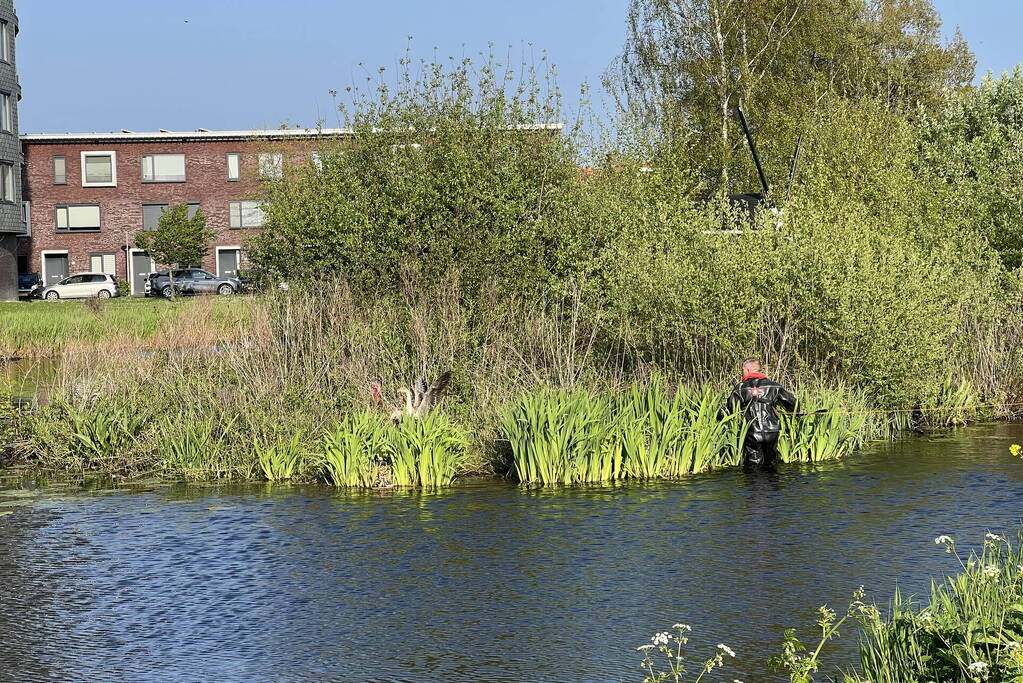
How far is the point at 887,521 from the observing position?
45.3 feet

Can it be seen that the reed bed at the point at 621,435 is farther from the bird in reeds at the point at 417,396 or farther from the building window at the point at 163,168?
the building window at the point at 163,168

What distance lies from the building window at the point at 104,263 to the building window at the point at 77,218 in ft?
5.37

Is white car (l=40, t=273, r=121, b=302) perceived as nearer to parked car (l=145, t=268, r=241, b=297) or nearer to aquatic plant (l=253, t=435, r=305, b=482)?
parked car (l=145, t=268, r=241, b=297)

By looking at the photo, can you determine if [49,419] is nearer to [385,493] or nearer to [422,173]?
[385,493]

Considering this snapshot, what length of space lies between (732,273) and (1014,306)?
A: 272 inches

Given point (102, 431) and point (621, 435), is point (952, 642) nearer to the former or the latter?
point (621, 435)

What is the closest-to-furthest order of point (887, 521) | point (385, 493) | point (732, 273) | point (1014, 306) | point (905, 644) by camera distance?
point (905, 644) < point (887, 521) < point (385, 493) < point (732, 273) < point (1014, 306)

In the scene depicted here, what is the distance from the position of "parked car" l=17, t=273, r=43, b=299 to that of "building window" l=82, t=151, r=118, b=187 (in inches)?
257

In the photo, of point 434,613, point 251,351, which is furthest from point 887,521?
point 251,351

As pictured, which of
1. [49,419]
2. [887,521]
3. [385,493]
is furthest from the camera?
[49,419]

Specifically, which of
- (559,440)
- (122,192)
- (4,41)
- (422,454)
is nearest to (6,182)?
(4,41)

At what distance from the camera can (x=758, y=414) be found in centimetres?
1731

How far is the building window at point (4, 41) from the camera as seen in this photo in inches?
2472

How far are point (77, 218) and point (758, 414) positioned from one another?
70.0m
